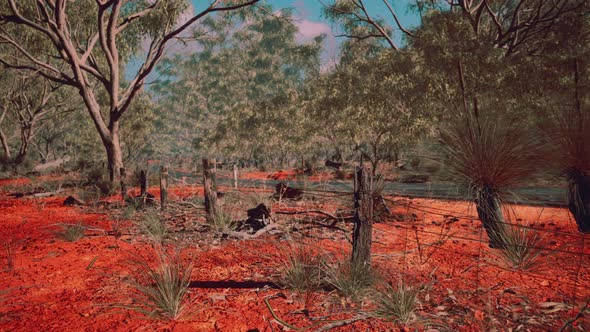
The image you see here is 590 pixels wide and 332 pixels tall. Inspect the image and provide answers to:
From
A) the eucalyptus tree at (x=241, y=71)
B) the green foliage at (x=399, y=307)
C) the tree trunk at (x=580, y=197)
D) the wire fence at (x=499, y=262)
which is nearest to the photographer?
the green foliage at (x=399, y=307)

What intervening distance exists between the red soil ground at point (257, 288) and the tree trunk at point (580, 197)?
14.1 inches

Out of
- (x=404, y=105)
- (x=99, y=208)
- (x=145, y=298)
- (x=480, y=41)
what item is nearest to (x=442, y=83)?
(x=480, y=41)

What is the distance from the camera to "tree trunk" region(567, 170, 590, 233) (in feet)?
14.1

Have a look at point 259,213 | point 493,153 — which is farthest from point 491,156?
point 259,213

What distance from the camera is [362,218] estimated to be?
3.31 m

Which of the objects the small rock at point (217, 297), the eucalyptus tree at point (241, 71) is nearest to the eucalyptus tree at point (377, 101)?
the small rock at point (217, 297)

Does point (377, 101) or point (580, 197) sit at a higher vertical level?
point (377, 101)

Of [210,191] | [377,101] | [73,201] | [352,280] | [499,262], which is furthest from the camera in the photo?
[377,101]

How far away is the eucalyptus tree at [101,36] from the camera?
9.84m

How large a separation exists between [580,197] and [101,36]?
40.8 feet

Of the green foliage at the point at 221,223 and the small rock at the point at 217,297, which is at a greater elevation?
the green foliage at the point at 221,223

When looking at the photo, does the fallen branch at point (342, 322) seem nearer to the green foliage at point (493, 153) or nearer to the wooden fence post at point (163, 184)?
the green foliage at point (493, 153)

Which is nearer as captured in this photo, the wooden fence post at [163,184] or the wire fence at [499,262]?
the wire fence at [499,262]

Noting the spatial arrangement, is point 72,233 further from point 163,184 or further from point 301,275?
point 301,275
